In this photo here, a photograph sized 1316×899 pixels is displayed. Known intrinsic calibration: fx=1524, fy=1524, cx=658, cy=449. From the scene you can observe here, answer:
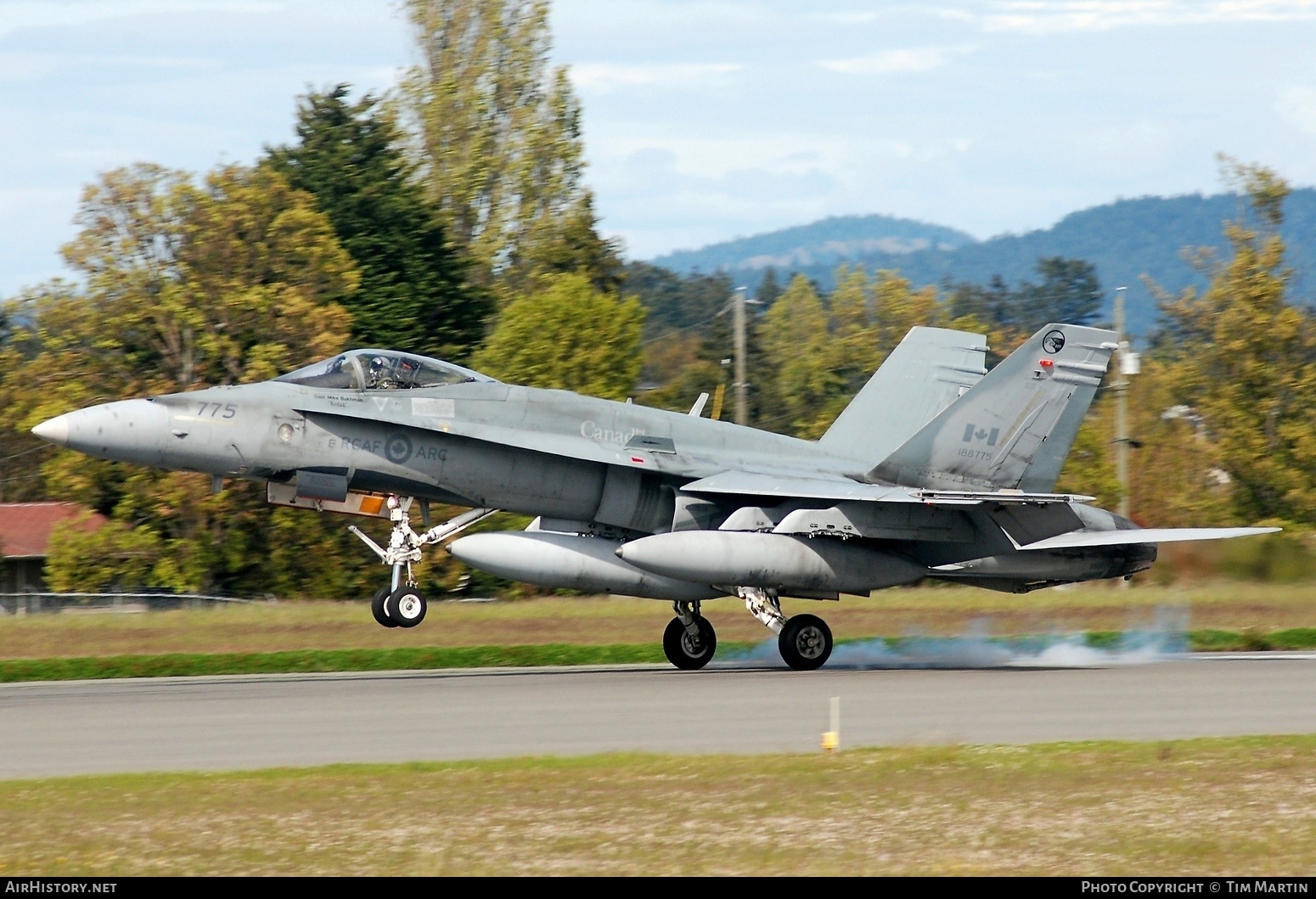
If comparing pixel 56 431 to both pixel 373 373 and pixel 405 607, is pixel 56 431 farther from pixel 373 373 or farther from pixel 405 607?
pixel 405 607

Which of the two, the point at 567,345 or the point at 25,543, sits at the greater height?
the point at 567,345

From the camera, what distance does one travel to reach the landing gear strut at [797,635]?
17.6m

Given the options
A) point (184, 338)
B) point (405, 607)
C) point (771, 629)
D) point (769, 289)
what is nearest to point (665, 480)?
point (771, 629)

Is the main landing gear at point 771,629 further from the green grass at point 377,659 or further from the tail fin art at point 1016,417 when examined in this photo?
the tail fin art at point 1016,417

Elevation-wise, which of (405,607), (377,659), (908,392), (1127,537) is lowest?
(377,659)

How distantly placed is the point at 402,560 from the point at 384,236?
1215 inches

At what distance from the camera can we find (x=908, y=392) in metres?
20.2

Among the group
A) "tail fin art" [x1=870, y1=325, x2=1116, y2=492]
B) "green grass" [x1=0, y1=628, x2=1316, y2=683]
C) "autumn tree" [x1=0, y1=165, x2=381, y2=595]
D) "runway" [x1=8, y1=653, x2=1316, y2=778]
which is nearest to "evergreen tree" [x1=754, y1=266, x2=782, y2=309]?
"autumn tree" [x1=0, y1=165, x2=381, y2=595]

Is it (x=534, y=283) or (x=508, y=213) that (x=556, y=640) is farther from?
(x=508, y=213)

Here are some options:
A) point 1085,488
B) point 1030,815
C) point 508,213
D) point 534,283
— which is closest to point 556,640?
point 1030,815

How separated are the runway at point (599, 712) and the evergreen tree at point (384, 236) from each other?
26.2 m

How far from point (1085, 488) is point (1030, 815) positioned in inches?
1272

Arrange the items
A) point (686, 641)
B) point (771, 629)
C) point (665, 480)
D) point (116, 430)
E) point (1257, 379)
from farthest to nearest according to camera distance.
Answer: point (1257, 379) < point (686, 641) < point (771, 629) < point (665, 480) < point (116, 430)

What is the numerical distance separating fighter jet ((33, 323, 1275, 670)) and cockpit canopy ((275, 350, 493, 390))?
0.07 feet
